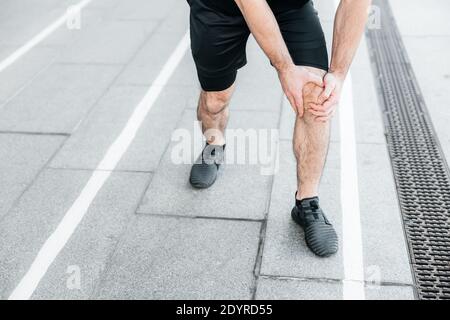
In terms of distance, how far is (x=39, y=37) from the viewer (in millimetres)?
5770

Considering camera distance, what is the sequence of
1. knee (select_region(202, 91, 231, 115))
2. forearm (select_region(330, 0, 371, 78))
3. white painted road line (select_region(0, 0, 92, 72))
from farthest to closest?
white painted road line (select_region(0, 0, 92, 72)) → knee (select_region(202, 91, 231, 115)) → forearm (select_region(330, 0, 371, 78))

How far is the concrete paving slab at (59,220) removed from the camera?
103 inches

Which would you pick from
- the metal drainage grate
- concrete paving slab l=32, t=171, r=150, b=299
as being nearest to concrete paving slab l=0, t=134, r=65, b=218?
concrete paving slab l=32, t=171, r=150, b=299

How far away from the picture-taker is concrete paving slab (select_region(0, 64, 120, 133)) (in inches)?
158

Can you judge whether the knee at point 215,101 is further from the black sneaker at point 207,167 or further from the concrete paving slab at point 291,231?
the concrete paving slab at point 291,231

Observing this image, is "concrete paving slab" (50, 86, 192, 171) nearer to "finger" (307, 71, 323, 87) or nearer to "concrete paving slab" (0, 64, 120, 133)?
"concrete paving slab" (0, 64, 120, 133)

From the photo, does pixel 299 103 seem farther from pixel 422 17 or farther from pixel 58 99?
pixel 422 17

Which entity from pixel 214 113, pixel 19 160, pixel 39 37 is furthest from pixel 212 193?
pixel 39 37

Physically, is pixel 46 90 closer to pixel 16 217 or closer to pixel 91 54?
pixel 91 54

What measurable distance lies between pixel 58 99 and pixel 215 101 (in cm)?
200

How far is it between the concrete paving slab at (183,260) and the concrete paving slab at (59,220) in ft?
0.40

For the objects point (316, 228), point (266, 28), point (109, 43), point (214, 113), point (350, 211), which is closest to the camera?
point (266, 28)

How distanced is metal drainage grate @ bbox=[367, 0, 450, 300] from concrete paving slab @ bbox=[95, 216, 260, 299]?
0.91 metres

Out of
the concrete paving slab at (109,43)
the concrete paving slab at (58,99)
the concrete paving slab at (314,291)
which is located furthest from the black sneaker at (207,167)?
the concrete paving slab at (109,43)
